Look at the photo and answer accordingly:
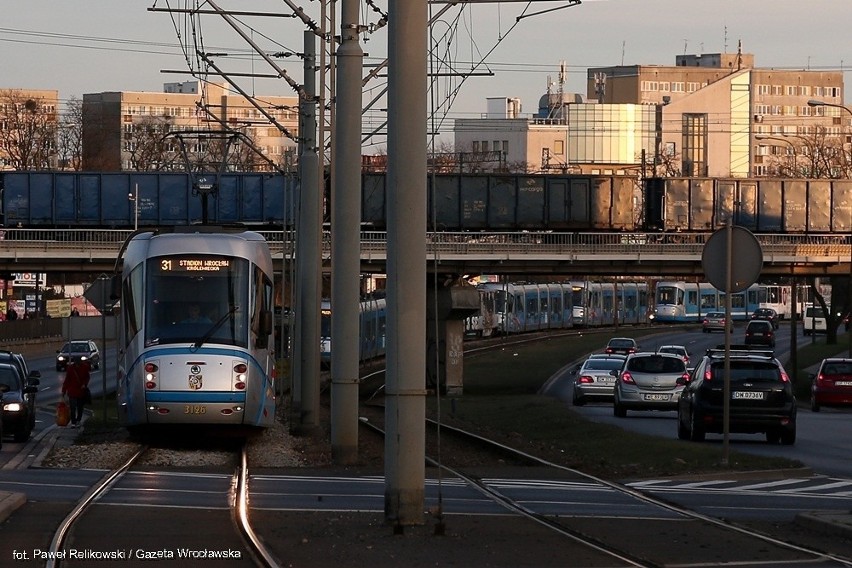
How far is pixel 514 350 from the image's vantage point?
8450cm

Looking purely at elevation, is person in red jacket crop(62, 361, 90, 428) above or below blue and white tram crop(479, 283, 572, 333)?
above

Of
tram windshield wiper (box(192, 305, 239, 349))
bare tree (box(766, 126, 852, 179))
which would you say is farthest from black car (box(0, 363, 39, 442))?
bare tree (box(766, 126, 852, 179))

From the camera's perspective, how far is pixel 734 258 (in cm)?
2033

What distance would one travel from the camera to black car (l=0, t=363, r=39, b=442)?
28312 millimetres

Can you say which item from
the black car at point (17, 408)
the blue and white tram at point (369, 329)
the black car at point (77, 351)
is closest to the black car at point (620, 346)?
the blue and white tram at point (369, 329)

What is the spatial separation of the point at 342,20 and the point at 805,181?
58.3 metres

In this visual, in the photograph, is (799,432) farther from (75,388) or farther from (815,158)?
(815,158)

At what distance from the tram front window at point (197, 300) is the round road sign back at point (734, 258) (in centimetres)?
732

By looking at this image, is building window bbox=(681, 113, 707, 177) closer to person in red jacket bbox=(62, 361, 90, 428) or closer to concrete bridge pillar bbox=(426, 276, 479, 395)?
concrete bridge pillar bbox=(426, 276, 479, 395)

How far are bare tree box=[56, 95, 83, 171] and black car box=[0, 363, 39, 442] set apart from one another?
Answer: 92138mm

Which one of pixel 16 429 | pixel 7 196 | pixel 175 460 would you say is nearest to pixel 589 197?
pixel 7 196

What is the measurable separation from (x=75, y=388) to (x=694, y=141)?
13104 centimetres

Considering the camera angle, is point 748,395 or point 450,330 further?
point 450,330

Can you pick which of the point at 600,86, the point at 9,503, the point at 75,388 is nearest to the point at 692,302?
the point at 600,86
